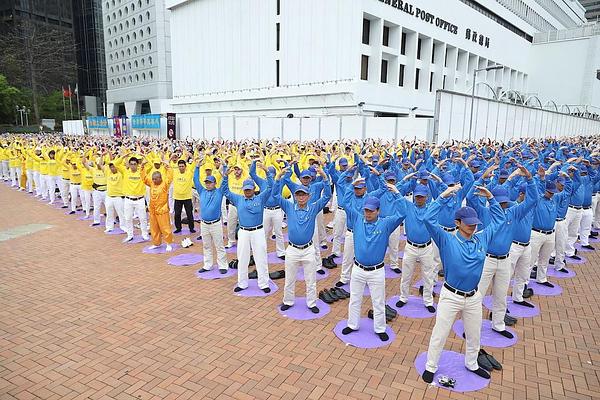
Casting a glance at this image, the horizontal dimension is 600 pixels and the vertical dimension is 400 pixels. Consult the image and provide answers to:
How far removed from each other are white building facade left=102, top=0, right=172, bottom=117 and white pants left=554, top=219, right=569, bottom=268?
56.3 m

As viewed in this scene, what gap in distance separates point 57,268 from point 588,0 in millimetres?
153177

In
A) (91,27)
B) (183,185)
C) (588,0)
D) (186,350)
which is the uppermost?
(588,0)

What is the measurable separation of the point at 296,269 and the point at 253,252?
1.14 metres

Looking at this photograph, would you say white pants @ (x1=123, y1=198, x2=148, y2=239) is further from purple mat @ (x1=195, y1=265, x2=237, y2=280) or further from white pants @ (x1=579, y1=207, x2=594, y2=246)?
white pants @ (x1=579, y1=207, x2=594, y2=246)

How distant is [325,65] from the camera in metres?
33.0

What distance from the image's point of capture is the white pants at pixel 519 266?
640cm

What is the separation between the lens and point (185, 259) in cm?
905

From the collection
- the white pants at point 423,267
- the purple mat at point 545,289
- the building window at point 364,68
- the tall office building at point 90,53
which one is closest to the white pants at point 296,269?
the white pants at point 423,267

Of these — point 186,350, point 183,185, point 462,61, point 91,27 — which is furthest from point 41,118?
point 186,350

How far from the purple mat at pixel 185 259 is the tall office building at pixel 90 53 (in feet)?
260

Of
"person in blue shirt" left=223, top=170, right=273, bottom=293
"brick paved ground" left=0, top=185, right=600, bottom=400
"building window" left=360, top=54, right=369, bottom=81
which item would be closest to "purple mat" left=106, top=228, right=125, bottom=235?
"brick paved ground" left=0, top=185, right=600, bottom=400

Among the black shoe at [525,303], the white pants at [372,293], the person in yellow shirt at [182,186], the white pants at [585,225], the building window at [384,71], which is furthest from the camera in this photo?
the building window at [384,71]

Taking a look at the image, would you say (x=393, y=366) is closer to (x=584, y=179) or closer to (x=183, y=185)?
(x=584, y=179)

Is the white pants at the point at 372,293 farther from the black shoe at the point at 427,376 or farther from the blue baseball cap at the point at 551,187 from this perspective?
the blue baseball cap at the point at 551,187
